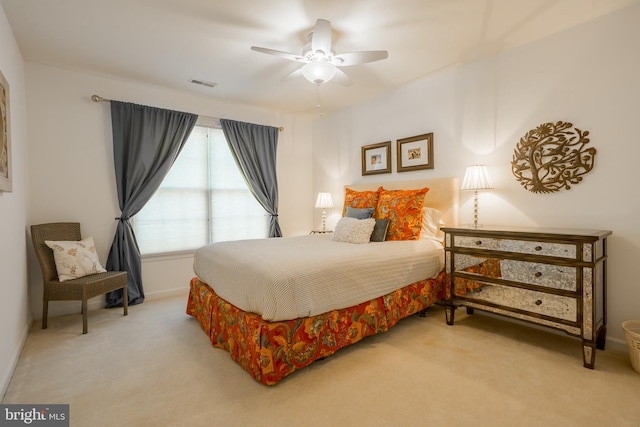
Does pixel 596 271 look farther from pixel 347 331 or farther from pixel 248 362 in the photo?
pixel 248 362

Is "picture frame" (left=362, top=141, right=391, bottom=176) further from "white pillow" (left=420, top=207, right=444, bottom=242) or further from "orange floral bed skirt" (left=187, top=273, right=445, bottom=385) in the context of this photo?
"orange floral bed skirt" (left=187, top=273, right=445, bottom=385)

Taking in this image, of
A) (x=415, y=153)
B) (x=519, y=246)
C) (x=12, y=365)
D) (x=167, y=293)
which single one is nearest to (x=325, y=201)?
(x=415, y=153)

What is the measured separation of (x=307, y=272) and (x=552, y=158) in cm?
235

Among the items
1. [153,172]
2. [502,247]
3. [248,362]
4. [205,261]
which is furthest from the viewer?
[153,172]

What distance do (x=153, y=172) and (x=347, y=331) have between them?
297cm

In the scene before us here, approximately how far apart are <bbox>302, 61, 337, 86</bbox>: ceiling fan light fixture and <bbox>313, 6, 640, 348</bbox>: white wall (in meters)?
1.57

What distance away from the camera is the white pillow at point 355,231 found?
3.10 metres

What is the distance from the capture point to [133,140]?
359 centimetres

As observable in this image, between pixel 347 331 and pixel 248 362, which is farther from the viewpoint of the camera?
pixel 347 331

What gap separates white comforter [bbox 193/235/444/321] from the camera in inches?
76.7

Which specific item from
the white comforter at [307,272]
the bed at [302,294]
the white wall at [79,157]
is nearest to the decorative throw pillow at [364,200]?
the bed at [302,294]

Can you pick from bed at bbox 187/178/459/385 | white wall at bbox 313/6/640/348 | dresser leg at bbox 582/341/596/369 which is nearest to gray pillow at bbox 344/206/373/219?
bed at bbox 187/178/459/385

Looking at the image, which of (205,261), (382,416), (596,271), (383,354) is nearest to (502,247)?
(596,271)

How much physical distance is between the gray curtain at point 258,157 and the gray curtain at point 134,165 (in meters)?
0.83
